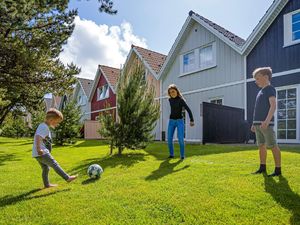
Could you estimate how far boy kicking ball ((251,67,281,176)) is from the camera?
14.0 ft

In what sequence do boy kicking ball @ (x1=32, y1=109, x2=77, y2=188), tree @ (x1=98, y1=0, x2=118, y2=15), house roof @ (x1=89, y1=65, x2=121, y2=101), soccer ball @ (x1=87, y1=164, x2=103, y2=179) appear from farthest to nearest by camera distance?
house roof @ (x1=89, y1=65, x2=121, y2=101)
tree @ (x1=98, y1=0, x2=118, y2=15)
soccer ball @ (x1=87, y1=164, x2=103, y2=179)
boy kicking ball @ (x1=32, y1=109, x2=77, y2=188)

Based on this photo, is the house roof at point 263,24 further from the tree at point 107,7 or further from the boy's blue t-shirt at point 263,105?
the boy's blue t-shirt at point 263,105

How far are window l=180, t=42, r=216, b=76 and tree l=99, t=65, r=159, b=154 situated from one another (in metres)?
7.23

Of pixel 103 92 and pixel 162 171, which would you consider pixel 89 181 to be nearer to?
pixel 162 171

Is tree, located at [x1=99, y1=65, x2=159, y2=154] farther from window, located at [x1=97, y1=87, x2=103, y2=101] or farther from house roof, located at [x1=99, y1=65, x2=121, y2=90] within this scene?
window, located at [x1=97, y1=87, x2=103, y2=101]

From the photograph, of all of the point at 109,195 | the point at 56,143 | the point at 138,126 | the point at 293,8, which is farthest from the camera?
the point at 56,143

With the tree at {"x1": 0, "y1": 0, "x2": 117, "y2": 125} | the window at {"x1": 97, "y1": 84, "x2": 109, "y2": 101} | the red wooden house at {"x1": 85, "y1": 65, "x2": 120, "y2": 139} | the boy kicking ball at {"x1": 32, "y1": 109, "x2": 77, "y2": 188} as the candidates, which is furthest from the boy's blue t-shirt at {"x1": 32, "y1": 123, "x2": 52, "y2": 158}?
the window at {"x1": 97, "y1": 84, "x2": 109, "y2": 101}

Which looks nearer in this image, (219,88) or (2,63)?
(2,63)

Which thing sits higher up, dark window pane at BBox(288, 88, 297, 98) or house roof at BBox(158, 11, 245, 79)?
house roof at BBox(158, 11, 245, 79)

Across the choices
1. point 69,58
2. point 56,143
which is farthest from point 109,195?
point 56,143

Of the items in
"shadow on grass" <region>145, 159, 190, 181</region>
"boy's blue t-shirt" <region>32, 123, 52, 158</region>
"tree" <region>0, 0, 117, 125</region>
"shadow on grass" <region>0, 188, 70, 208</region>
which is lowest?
"shadow on grass" <region>0, 188, 70, 208</region>

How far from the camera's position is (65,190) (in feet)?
13.4

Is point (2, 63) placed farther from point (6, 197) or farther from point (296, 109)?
point (296, 109)

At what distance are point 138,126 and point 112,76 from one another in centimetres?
1807
